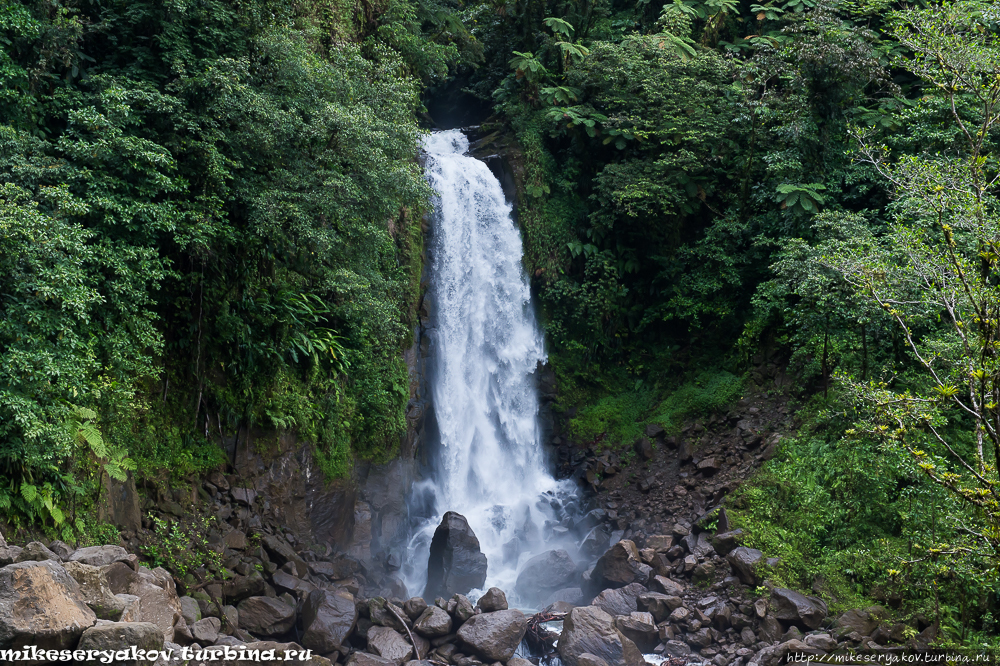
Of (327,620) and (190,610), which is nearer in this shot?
(190,610)

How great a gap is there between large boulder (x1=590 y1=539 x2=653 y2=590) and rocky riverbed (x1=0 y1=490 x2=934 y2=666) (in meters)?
0.02

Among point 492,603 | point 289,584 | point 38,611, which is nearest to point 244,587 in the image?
point 289,584

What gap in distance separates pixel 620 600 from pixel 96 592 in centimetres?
768

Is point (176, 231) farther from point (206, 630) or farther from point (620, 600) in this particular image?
point (620, 600)

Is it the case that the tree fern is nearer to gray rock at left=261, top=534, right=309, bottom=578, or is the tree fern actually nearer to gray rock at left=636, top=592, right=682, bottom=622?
gray rock at left=261, top=534, right=309, bottom=578

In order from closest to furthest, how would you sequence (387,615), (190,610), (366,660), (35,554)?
(35,554)
(190,610)
(366,660)
(387,615)

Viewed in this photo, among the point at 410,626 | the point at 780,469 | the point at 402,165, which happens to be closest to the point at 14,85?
the point at 402,165

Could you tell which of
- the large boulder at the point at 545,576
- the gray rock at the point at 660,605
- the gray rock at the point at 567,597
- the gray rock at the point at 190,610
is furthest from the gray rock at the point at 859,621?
the gray rock at the point at 190,610

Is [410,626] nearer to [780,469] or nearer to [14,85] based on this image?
[780,469]

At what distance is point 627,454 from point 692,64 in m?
9.60

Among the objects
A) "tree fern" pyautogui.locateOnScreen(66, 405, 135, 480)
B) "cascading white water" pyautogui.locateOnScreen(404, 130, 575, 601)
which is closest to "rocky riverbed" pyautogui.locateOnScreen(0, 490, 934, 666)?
"tree fern" pyautogui.locateOnScreen(66, 405, 135, 480)

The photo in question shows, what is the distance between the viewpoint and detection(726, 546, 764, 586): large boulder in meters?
9.95

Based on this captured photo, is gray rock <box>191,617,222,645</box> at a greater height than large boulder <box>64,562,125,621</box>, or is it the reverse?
large boulder <box>64,562,125,621</box>

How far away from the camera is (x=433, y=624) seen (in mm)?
9117
